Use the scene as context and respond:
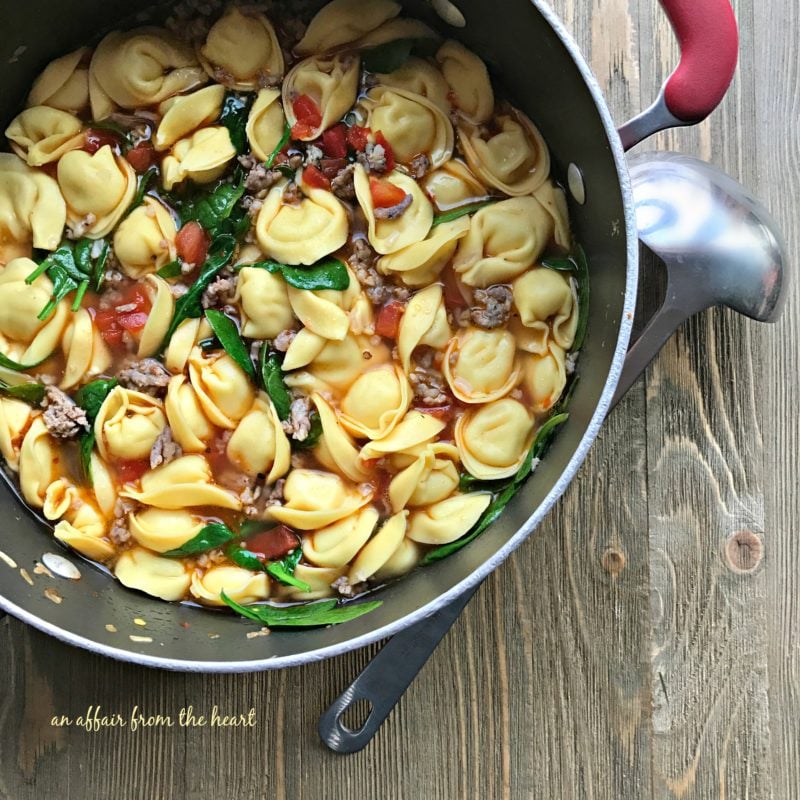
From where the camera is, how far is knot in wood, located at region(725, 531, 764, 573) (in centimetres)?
301

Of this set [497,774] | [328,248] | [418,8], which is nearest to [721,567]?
[497,774]

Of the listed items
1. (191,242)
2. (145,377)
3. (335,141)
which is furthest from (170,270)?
(335,141)

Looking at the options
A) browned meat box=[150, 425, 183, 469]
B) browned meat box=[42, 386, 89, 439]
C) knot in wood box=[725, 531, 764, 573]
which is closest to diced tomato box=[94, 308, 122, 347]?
browned meat box=[42, 386, 89, 439]

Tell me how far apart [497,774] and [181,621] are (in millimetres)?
1236

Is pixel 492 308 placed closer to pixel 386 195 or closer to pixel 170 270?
pixel 386 195

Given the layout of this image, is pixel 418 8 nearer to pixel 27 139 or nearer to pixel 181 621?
pixel 27 139

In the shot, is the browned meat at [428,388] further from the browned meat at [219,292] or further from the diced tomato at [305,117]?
the diced tomato at [305,117]

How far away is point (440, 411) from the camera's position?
289cm

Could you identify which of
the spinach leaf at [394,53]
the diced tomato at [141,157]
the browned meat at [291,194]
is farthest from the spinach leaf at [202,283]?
the spinach leaf at [394,53]

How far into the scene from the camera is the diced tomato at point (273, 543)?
2.87m

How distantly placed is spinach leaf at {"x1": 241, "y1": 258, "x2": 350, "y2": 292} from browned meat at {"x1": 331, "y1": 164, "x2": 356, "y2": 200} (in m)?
0.24

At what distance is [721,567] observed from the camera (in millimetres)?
3014

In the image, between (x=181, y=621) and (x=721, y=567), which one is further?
(x=721, y=567)

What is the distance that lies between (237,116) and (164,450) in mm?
1189
